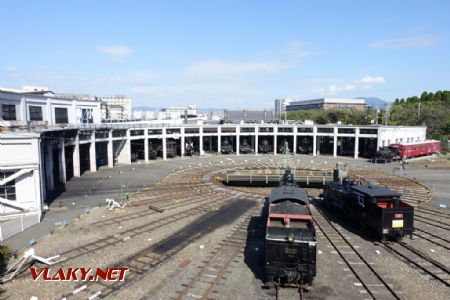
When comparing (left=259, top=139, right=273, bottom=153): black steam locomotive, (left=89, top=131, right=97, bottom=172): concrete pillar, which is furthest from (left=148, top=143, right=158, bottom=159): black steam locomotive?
(left=259, top=139, right=273, bottom=153): black steam locomotive

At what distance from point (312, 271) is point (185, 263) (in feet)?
24.5

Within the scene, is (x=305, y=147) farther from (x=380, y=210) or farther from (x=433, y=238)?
(x=380, y=210)

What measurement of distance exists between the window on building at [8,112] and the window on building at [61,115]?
8.93m

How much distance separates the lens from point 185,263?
60.0 feet

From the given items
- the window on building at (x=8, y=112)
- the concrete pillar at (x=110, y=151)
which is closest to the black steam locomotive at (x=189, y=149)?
the concrete pillar at (x=110, y=151)

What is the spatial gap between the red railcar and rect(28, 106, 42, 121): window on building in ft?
210

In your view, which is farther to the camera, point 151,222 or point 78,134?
point 78,134

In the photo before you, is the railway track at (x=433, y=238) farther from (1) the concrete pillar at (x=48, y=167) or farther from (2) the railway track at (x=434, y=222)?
(1) the concrete pillar at (x=48, y=167)

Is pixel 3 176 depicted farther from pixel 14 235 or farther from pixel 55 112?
pixel 55 112

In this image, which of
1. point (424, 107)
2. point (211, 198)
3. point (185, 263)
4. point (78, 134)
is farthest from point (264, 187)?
point (424, 107)

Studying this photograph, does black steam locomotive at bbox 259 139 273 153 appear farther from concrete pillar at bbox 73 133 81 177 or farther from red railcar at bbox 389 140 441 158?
concrete pillar at bbox 73 133 81 177

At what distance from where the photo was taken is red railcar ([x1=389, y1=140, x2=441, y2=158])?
202 feet

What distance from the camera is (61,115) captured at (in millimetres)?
51781

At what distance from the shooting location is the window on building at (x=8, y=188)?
2569 cm
